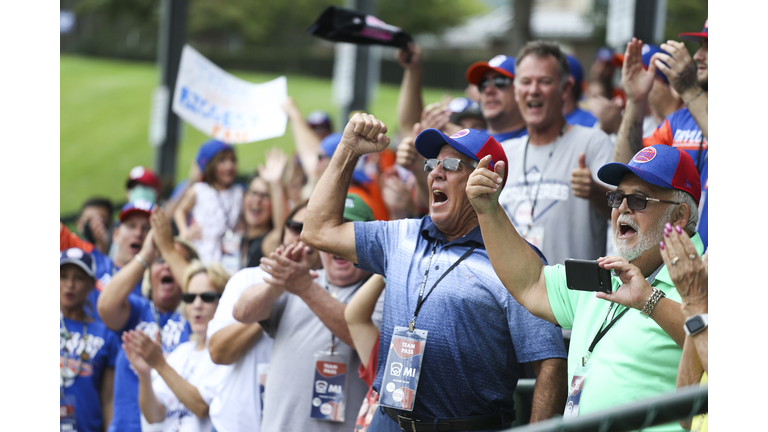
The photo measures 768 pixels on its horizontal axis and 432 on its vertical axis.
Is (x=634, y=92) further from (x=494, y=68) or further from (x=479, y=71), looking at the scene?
(x=479, y=71)

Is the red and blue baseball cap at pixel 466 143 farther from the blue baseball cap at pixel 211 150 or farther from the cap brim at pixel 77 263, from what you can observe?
the blue baseball cap at pixel 211 150

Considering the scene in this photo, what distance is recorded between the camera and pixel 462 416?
3.12 m

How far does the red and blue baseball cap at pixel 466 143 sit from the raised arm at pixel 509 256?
13.7 inches

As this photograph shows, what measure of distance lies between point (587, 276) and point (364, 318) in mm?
1404

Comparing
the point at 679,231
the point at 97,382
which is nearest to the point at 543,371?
the point at 679,231

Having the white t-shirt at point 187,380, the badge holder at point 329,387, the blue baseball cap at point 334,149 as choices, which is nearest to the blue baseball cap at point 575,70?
the blue baseball cap at point 334,149

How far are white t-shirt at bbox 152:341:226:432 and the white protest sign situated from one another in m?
2.15

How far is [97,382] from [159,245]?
101cm

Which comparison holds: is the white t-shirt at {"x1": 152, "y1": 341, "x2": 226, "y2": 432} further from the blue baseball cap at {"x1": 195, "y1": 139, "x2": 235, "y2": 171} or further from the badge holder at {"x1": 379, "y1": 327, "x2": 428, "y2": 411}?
the blue baseball cap at {"x1": 195, "y1": 139, "x2": 235, "y2": 171}

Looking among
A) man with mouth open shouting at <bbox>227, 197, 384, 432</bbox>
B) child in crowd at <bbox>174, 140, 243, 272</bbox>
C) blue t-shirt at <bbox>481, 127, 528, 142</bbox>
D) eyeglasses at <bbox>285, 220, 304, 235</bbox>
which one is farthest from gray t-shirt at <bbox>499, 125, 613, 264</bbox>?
child in crowd at <bbox>174, 140, 243, 272</bbox>

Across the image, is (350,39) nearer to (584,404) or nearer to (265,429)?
(265,429)

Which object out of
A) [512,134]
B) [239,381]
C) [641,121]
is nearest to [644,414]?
[641,121]

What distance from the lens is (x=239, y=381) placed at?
4301mm

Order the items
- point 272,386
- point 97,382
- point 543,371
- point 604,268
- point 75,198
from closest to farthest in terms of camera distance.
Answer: point 604,268
point 543,371
point 272,386
point 97,382
point 75,198
